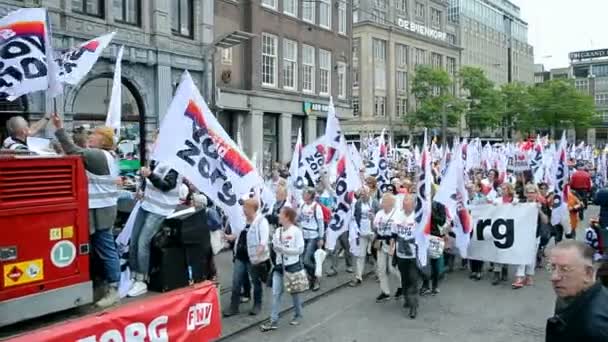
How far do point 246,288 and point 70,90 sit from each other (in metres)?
11.4

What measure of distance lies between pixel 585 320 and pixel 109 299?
3.28 metres

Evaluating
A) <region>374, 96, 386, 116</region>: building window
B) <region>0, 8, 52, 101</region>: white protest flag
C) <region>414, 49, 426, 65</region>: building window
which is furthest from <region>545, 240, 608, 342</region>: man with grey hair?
<region>414, 49, 426, 65</region>: building window

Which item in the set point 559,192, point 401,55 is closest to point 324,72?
point 559,192

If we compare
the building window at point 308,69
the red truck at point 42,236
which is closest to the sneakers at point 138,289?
the red truck at point 42,236

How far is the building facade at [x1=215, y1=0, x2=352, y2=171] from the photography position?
1116 inches

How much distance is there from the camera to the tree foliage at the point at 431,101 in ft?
199

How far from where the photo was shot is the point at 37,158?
4.01 m

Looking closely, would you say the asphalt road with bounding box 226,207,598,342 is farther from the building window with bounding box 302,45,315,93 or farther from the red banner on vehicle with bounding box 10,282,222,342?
the building window with bounding box 302,45,315,93

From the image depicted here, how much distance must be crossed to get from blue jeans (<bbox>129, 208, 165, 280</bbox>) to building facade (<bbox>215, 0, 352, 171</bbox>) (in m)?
19.1

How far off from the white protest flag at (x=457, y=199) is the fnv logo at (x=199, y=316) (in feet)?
21.3

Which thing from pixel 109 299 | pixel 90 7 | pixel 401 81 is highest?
pixel 401 81

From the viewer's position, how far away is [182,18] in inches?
902

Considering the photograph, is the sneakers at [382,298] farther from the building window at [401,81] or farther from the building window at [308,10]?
the building window at [401,81]

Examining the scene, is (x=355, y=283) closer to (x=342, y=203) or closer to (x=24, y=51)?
(x=342, y=203)
